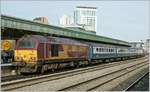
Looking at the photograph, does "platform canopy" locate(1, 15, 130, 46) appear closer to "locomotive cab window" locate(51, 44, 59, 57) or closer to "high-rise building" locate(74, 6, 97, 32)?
"locomotive cab window" locate(51, 44, 59, 57)

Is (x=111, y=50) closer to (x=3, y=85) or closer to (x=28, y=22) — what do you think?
(x=28, y=22)

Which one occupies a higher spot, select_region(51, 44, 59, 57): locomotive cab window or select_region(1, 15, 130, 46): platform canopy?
select_region(1, 15, 130, 46): platform canopy

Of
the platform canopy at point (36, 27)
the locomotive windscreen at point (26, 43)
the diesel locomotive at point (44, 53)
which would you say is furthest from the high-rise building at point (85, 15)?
the locomotive windscreen at point (26, 43)

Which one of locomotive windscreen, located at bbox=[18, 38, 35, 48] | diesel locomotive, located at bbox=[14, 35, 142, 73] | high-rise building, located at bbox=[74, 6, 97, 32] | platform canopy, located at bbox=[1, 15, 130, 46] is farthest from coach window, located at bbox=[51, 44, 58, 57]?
high-rise building, located at bbox=[74, 6, 97, 32]

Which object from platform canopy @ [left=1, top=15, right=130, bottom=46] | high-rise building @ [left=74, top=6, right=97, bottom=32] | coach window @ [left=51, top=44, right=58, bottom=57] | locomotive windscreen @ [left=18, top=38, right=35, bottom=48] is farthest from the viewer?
high-rise building @ [left=74, top=6, right=97, bottom=32]

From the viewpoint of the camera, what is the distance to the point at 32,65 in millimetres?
22750

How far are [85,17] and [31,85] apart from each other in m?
151

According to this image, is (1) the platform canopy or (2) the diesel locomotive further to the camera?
(1) the platform canopy

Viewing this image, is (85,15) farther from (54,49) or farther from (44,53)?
(44,53)

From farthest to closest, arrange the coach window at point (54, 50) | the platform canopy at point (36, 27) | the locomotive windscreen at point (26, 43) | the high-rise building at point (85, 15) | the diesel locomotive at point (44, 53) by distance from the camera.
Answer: the high-rise building at point (85, 15), the platform canopy at point (36, 27), the coach window at point (54, 50), the locomotive windscreen at point (26, 43), the diesel locomotive at point (44, 53)

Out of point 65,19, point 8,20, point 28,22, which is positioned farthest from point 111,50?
point 65,19

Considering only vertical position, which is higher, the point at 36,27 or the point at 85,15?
the point at 85,15

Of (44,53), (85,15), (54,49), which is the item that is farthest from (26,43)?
(85,15)

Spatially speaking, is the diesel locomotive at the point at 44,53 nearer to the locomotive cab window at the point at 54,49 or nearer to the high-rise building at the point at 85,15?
the locomotive cab window at the point at 54,49
